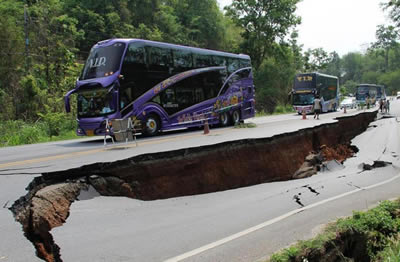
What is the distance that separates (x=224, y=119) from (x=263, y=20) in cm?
2799

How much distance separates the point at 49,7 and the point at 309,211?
1122 inches

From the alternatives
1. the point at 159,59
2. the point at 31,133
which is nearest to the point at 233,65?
the point at 159,59

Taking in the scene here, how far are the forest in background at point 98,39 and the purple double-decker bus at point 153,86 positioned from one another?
4.90 m

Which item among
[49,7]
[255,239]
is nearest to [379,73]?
[49,7]

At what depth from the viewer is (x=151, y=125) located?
1332 cm

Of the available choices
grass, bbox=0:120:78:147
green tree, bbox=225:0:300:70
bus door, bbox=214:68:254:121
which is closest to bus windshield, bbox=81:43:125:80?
grass, bbox=0:120:78:147

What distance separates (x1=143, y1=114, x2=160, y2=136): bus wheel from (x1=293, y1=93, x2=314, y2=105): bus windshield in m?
18.6

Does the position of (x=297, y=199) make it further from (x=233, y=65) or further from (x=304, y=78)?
(x=304, y=78)

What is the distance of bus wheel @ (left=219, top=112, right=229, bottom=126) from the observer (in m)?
17.0

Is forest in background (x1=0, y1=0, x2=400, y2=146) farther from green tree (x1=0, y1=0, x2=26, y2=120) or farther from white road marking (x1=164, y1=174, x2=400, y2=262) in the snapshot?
white road marking (x1=164, y1=174, x2=400, y2=262)

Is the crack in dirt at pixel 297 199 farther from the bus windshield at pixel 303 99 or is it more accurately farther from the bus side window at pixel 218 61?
the bus windshield at pixel 303 99

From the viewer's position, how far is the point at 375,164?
9.91 metres

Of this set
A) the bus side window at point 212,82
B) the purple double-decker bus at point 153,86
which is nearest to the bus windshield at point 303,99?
the purple double-decker bus at point 153,86

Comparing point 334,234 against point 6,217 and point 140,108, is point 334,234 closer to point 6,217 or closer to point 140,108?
point 6,217
